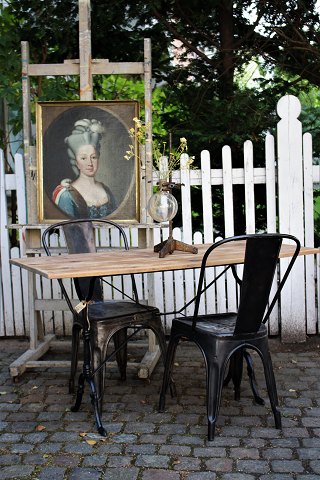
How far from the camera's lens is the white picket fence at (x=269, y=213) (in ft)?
17.4

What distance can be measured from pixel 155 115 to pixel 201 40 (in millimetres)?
885

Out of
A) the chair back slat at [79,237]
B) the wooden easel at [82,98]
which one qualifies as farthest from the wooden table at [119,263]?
the wooden easel at [82,98]

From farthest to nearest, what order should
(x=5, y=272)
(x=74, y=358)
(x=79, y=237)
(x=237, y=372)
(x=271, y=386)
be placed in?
1. (x=5, y=272)
2. (x=79, y=237)
3. (x=74, y=358)
4. (x=237, y=372)
5. (x=271, y=386)

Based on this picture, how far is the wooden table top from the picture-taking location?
3.35 meters

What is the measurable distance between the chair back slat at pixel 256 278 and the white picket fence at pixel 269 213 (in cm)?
187

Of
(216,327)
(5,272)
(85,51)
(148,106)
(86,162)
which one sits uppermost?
(85,51)

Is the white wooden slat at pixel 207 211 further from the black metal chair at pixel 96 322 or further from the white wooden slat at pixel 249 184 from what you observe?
the black metal chair at pixel 96 322

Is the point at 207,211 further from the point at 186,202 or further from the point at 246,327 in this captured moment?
the point at 246,327

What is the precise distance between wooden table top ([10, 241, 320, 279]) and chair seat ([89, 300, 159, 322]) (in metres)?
0.32

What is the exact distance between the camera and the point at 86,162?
190 inches

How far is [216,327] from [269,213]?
6.21 ft

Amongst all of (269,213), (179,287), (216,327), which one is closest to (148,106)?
(269,213)

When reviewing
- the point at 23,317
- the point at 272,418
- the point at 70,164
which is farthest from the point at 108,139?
the point at 272,418

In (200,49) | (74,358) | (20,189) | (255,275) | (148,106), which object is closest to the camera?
(255,275)
